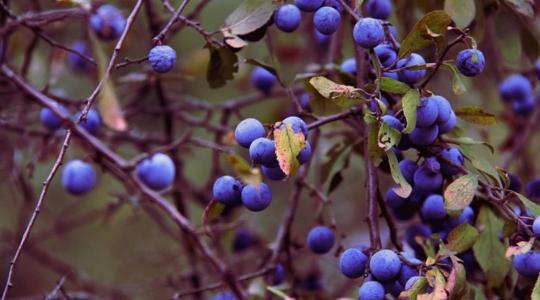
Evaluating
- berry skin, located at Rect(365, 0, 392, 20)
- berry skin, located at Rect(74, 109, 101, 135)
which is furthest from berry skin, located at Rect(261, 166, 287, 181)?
berry skin, located at Rect(74, 109, 101, 135)

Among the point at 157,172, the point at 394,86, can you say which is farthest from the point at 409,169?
the point at 157,172

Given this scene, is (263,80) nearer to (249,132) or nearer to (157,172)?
(157,172)

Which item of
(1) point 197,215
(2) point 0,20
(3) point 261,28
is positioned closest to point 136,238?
(1) point 197,215

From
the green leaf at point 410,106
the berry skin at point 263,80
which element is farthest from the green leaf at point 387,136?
the berry skin at point 263,80

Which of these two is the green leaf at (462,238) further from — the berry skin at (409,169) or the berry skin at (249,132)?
the berry skin at (249,132)

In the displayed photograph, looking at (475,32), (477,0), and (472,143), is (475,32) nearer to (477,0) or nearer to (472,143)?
(477,0)

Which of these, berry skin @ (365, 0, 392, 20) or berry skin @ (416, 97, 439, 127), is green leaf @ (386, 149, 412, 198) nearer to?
berry skin @ (416, 97, 439, 127)
